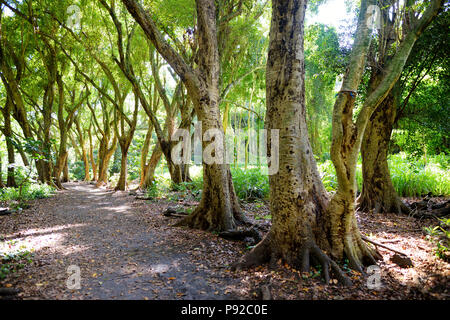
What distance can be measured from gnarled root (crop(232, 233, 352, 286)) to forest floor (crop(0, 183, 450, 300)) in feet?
0.35

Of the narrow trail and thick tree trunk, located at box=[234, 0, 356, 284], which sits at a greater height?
thick tree trunk, located at box=[234, 0, 356, 284]

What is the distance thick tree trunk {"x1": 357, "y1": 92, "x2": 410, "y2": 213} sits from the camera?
7066 mm

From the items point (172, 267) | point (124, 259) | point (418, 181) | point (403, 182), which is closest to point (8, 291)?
point (124, 259)

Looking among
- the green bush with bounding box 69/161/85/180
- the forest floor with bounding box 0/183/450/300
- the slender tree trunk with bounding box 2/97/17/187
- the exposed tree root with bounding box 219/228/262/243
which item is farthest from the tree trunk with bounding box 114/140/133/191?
the green bush with bounding box 69/161/85/180

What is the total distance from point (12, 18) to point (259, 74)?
10727mm

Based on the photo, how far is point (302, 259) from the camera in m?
3.60

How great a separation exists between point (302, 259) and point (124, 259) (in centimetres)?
261

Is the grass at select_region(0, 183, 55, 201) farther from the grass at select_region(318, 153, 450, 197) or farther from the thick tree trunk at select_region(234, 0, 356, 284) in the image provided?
the grass at select_region(318, 153, 450, 197)

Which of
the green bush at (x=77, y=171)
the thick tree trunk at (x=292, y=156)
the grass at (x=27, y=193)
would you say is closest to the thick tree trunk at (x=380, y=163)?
the thick tree trunk at (x=292, y=156)

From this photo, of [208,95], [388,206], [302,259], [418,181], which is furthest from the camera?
[418,181]

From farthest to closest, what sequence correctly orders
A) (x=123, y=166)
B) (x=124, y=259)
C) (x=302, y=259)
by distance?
1. (x=123, y=166)
2. (x=124, y=259)
3. (x=302, y=259)

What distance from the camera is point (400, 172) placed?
9.27 metres

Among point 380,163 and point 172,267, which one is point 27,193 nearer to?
point 172,267

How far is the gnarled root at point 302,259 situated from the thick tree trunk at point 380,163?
4366 millimetres
